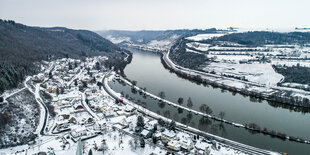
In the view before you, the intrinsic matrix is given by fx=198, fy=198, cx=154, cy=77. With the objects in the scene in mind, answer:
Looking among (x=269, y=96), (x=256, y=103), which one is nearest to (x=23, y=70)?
(x=256, y=103)

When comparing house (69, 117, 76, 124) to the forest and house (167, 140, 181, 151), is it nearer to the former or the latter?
house (167, 140, 181, 151)

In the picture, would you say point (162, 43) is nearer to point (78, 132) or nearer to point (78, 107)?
point (78, 107)

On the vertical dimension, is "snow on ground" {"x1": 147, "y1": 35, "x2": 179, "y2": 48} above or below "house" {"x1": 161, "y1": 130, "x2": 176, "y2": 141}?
above

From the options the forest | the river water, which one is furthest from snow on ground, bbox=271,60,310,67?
the river water

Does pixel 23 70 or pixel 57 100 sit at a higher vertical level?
pixel 23 70

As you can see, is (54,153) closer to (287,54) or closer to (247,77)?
(247,77)

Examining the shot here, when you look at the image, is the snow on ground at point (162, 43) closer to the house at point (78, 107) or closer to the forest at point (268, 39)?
the forest at point (268, 39)

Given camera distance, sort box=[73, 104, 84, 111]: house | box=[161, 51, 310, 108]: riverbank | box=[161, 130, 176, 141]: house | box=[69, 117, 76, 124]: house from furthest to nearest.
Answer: box=[161, 51, 310, 108]: riverbank → box=[73, 104, 84, 111]: house → box=[69, 117, 76, 124]: house → box=[161, 130, 176, 141]: house
